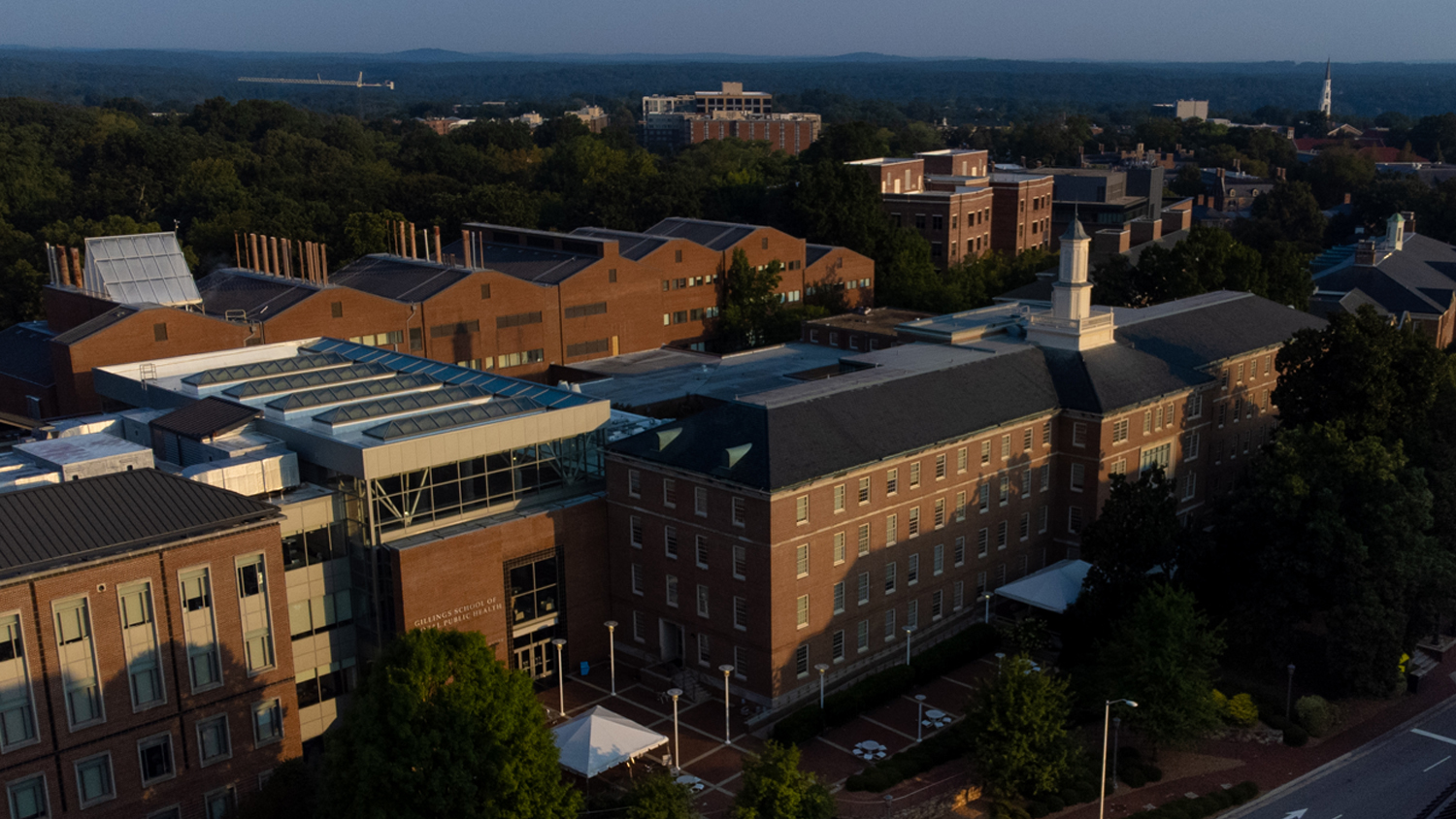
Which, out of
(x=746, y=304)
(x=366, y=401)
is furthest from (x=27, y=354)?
(x=746, y=304)

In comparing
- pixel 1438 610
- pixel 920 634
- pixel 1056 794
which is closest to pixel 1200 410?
pixel 1438 610

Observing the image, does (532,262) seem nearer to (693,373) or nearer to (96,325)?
(693,373)

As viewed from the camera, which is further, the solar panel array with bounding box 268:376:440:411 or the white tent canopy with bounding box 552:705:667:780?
the solar panel array with bounding box 268:376:440:411

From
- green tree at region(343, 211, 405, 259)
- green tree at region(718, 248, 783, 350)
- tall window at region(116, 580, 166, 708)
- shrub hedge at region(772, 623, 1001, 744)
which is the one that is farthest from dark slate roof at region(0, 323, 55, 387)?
green tree at region(718, 248, 783, 350)

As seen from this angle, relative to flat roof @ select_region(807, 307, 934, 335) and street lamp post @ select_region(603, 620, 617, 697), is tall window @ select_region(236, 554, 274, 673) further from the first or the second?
flat roof @ select_region(807, 307, 934, 335)

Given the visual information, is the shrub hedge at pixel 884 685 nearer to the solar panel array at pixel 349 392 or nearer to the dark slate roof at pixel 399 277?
the solar panel array at pixel 349 392

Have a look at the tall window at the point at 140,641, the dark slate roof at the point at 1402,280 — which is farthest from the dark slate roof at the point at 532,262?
the dark slate roof at the point at 1402,280
